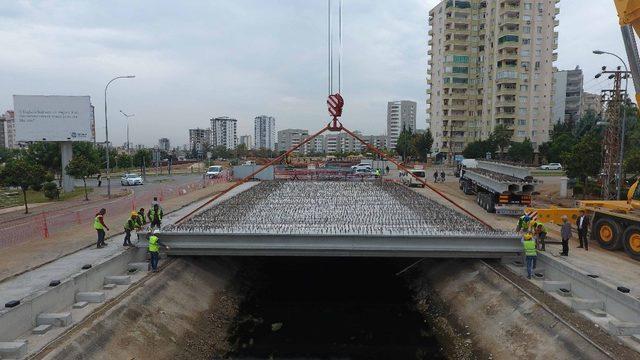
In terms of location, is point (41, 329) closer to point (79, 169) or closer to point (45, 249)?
point (45, 249)

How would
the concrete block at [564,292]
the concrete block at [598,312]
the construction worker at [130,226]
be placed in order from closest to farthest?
the concrete block at [598,312] < the concrete block at [564,292] < the construction worker at [130,226]

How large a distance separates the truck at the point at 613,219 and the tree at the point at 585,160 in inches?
576

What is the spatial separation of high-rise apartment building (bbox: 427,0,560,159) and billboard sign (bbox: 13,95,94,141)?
63.4 metres

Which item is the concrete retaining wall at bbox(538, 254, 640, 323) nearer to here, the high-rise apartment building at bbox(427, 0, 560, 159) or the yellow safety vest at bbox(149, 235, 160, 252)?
the yellow safety vest at bbox(149, 235, 160, 252)

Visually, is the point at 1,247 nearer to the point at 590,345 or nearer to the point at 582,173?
the point at 590,345

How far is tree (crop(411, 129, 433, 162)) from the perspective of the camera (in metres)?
83.2

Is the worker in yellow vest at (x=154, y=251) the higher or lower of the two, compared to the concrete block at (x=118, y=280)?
higher

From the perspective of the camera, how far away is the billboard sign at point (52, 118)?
38031 millimetres

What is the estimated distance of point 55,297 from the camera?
10.0m

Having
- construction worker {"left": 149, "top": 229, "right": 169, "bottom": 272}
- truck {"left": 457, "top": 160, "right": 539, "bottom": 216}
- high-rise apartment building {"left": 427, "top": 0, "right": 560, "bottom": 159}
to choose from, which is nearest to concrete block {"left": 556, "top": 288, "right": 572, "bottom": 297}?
construction worker {"left": 149, "top": 229, "right": 169, "bottom": 272}

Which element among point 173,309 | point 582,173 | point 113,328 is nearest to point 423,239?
point 173,309

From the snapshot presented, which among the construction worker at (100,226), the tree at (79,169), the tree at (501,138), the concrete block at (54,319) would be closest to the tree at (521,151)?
the tree at (501,138)

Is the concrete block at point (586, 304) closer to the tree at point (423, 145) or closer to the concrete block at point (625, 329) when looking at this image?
the concrete block at point (625, 329)

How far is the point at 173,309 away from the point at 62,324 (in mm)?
3324
